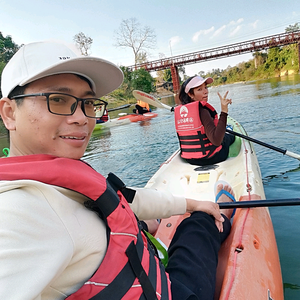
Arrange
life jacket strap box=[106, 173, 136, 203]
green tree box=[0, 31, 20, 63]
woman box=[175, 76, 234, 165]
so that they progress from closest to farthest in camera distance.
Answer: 1. life jacket strap box=[106, 173, 136, 203]
2. woman box=[175, 76, 234, 165]
3. green tree box=[0, 31, 20, 63]

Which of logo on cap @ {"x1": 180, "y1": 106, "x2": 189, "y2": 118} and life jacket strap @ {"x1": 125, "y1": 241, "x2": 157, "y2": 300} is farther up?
logo on cap @ {"x1": 180, "y1": 106, "x2": 189, "y2": 118}

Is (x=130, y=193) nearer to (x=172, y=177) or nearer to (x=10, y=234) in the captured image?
(x=10, y=234)

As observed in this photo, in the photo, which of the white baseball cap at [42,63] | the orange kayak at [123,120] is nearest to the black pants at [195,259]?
the white baseball cap at [42,63]

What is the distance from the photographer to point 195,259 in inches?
42.4

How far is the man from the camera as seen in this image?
49cm

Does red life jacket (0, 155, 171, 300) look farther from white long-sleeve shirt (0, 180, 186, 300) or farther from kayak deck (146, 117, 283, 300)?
kayak deck (146, 117, 283, 300)

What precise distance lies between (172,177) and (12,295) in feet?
8.34

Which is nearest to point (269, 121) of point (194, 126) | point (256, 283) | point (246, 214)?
point (194, 126)

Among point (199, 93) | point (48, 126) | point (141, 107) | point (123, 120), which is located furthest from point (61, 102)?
point (141, 107)

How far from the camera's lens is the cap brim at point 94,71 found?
0.77 meters

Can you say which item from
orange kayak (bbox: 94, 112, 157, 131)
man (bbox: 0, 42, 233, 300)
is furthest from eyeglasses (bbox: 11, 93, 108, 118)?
orange kayak (bbox: 94, 112, 157, 131)

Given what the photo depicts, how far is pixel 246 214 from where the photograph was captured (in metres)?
1.54

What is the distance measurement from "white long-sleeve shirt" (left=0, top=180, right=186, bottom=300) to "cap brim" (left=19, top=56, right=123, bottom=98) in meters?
0.39

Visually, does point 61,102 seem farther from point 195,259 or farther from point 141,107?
point 141,107
